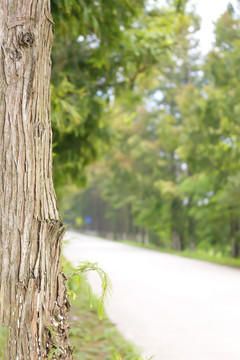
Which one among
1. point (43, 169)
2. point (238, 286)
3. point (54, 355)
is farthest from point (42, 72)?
point (238, 286)

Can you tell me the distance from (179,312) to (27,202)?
6041 millimetres

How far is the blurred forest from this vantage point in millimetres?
5746

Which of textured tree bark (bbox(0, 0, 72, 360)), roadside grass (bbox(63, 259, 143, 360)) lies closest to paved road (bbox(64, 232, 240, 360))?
roadside grass (bbox(63, 259, 143, 360))

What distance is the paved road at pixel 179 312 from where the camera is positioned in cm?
559

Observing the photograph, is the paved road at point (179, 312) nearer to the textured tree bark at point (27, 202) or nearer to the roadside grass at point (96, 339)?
the roadside grass at point (96, 339)

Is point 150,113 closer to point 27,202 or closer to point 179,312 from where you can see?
point 179,312

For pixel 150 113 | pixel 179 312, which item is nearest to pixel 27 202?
pixel 179 312

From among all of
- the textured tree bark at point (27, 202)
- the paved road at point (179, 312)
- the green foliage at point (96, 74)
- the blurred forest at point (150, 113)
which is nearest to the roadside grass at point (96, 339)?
the paved road at point (179, 312)

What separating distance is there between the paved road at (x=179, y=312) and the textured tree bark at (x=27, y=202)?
461 mm

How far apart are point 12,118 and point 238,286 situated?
30.9 feet

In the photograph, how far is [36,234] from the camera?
7.72ft

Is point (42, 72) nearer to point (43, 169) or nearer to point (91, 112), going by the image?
point (43, 169)

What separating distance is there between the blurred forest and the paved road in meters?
1.92

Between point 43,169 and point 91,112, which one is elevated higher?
point 91,112
